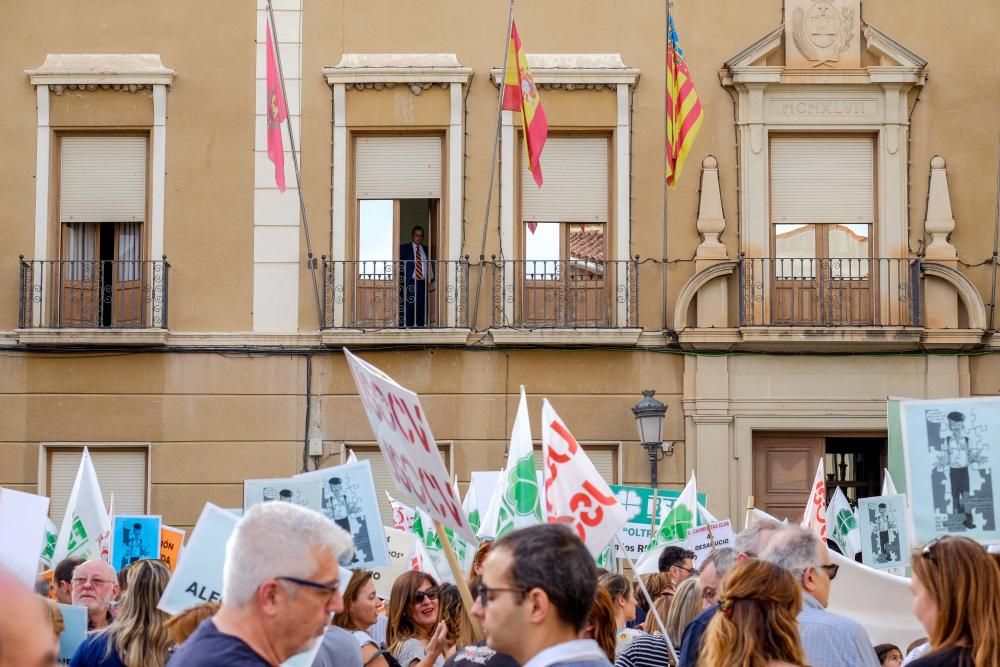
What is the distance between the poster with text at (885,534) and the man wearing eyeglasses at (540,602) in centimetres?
901

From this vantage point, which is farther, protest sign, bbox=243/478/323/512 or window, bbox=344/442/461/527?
window, bbox=344/442/461/527

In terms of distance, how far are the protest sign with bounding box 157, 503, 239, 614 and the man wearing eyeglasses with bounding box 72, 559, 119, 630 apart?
1.38 meters

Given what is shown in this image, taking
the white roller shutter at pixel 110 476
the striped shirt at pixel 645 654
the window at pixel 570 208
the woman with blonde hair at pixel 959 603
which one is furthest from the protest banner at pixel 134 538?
the woman with blonde hair at pixel 959 603

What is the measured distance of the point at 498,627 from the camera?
385 centimetres

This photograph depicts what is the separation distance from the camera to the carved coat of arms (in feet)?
59.3

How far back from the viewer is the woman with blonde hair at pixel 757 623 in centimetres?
459

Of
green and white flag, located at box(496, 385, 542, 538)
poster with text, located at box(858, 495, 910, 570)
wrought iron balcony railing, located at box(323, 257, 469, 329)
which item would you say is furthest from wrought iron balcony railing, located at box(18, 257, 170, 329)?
green and white flag, located at box(496, 385, 542, 538)

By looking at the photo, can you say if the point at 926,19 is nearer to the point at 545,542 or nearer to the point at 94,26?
the point at 94,26

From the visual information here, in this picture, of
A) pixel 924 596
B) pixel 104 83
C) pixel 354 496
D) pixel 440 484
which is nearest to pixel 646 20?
pixel 104 83

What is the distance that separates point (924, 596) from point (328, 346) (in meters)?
13.5

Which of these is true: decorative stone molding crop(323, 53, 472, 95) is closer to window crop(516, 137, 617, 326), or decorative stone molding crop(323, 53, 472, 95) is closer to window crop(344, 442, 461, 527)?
window crop(516, 137, 617, 326)

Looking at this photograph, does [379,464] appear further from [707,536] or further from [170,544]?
[707,536]

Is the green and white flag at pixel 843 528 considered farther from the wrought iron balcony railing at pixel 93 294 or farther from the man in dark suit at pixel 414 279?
the wrought iron balcony railing at pixel 93 294

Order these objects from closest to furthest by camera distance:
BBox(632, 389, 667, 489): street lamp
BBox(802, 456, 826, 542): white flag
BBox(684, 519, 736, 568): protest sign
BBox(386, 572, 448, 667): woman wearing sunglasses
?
BBox(386, 572, 448, 667): woman wearing sunglasses, BBox(684, 519, 736, 568): protest sign, BBox(802, 456, 826, 542): white flag, BBox(632, 389, 667, 489): street lamp
